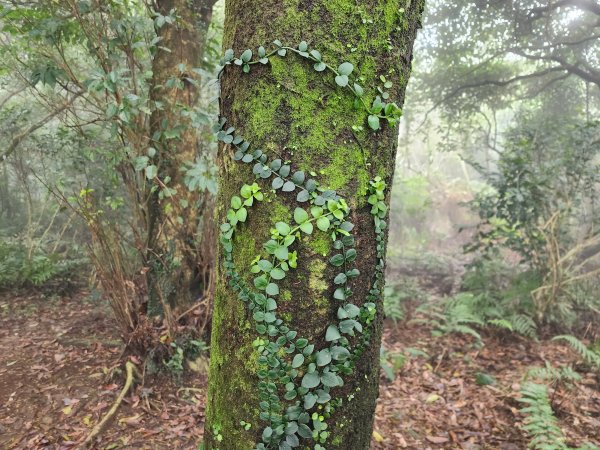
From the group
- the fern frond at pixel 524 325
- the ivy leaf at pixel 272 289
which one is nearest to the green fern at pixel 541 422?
the fern frond at pixel 524 325

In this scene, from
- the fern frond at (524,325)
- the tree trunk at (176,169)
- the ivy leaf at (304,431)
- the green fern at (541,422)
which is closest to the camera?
the ivy leaf at (304,431)

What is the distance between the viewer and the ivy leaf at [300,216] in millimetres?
1154

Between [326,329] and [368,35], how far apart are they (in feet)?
2.97

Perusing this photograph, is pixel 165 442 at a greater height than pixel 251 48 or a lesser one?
lesser

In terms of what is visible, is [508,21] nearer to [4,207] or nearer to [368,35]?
[368,35]

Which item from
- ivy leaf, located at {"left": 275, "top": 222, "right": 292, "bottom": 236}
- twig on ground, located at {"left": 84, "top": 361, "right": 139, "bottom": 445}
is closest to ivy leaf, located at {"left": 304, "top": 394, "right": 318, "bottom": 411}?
ivy leaf, located at {"left": 275, "top": 222, "right": 292, "bottom": 236}

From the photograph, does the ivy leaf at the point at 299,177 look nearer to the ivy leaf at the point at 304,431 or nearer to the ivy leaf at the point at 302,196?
the ivy leaf at the point at 302,196

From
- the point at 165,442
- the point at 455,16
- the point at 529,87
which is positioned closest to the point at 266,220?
the point at 165,442

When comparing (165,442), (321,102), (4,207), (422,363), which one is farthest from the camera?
(4,207)

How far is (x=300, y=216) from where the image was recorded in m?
1.16

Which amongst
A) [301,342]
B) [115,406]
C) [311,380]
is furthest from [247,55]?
[115,406]

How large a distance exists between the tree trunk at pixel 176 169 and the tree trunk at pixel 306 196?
2.10m

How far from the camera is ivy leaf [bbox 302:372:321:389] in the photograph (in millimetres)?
1208

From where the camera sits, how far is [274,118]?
1.19 metres
